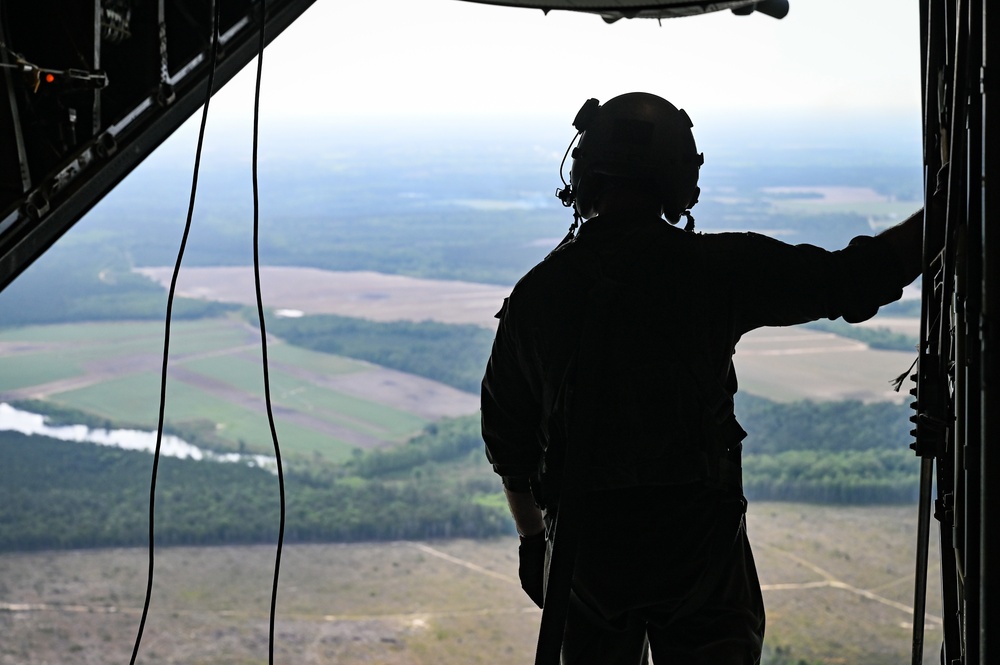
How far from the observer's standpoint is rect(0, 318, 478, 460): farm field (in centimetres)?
3609

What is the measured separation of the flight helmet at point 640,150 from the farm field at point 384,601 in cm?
2367

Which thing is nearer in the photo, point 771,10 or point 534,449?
point 534,449

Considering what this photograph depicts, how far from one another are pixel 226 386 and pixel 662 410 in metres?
36.8

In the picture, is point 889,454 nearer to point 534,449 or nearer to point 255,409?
point 255,409

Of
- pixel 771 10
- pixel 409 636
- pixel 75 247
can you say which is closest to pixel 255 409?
pixel 75 247

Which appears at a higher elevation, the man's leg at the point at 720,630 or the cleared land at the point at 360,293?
the man's leg at the point at 720,630

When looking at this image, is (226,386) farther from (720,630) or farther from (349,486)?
(720,630)

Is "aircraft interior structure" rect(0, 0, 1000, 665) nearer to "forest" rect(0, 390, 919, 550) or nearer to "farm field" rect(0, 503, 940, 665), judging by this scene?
"farm field" rect(0, 503, 940, 665)

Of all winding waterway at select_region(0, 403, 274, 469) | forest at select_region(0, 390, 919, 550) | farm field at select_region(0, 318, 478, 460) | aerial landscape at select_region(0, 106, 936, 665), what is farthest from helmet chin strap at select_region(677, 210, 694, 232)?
winding waterway at select_region(0, 403, 274, 469)

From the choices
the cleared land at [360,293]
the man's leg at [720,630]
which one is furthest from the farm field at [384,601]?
the man's leg at [720,630]

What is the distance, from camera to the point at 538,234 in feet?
129

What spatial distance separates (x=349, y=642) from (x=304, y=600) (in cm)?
248

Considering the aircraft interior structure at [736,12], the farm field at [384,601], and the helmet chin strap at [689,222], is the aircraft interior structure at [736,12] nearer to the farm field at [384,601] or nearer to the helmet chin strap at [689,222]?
the helmet chin strap at [689,222]

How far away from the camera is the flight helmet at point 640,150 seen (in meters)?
2.07
